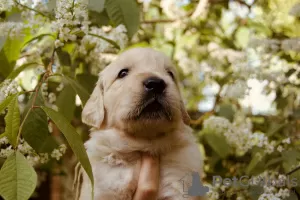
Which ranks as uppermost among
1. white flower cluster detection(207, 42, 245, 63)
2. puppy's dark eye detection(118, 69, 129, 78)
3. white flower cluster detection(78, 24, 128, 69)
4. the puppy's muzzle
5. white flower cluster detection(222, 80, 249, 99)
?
white flower cluster detection(78, 24, 128, 69)

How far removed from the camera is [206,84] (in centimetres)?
333

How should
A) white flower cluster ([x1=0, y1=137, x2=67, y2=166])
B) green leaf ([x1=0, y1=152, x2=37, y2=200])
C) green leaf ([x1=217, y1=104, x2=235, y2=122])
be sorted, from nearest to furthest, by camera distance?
green leaf ([x1=0, y1=152, x2=37, y2=200])
white flower cluster ([x1=0, y1=137, x2=67, y2=166])
green leaf ([x1=217, y1=104, x2=235, y2=122])

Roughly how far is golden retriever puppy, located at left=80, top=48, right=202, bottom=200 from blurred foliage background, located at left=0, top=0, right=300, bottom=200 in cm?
12

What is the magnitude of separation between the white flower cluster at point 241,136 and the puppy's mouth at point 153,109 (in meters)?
0.65

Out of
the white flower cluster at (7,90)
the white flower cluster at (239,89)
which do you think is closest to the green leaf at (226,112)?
the white flower cluster at (239,89)

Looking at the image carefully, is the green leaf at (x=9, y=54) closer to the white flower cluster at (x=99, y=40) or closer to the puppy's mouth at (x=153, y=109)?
the white flower cluster at (x=99, y=40)

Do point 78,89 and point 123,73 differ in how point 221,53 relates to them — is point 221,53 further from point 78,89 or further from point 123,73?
point 78,89

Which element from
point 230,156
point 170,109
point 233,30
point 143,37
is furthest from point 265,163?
point 233,30

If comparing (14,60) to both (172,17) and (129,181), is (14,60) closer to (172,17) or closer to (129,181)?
(129,181)

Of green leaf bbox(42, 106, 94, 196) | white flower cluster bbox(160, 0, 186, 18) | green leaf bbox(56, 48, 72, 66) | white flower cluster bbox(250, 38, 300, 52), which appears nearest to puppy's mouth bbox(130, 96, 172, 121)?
green leaf bbox(42, 106, 94, 196)

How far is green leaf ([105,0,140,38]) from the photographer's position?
186 centimetres

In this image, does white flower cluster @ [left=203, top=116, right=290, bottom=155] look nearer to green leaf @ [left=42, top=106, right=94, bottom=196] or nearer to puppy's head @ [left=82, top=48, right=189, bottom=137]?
puppy's head @ [left=82, top=48, right=189, bottom=137]

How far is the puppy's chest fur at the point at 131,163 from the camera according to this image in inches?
63.4

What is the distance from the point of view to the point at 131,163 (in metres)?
1.73
